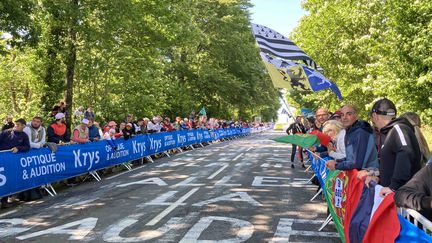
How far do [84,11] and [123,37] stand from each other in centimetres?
570

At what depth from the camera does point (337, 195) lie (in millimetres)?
5953

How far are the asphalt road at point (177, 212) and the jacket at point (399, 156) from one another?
246cm

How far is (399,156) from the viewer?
3.94m

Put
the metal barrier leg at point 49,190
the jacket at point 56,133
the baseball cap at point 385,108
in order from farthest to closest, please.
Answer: the jacket at point 56,133, the metal barrier leg at point 49,190, the baseball cap at point 385,108

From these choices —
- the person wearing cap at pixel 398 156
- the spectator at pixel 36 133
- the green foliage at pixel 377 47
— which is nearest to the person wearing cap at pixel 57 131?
the spectator at pixel 36 133

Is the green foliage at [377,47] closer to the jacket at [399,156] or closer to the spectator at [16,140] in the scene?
the jacket at [399,156]

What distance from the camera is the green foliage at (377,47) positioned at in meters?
14.4

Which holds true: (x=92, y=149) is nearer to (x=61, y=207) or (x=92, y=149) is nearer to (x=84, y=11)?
(x=61, y=207)

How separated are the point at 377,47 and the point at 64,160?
13.6m

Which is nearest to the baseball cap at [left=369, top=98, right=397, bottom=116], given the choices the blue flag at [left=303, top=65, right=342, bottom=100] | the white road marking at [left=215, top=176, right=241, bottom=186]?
the blue flag at [left=303, top=65, right=342, bottom=100]

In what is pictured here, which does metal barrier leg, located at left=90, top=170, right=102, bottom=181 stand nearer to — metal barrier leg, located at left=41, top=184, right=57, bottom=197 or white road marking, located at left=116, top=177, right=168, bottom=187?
white road marking, located at left=116, top=177, right=168, bottom=187

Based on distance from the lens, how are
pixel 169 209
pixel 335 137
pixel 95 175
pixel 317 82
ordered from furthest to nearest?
pixel 95 175, pixel 317 82, pixel 169 209, pixel 335 137

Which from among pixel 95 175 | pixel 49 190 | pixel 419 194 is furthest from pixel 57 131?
pixel 419 194

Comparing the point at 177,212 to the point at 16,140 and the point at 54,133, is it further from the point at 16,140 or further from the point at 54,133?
the point at 54,133
